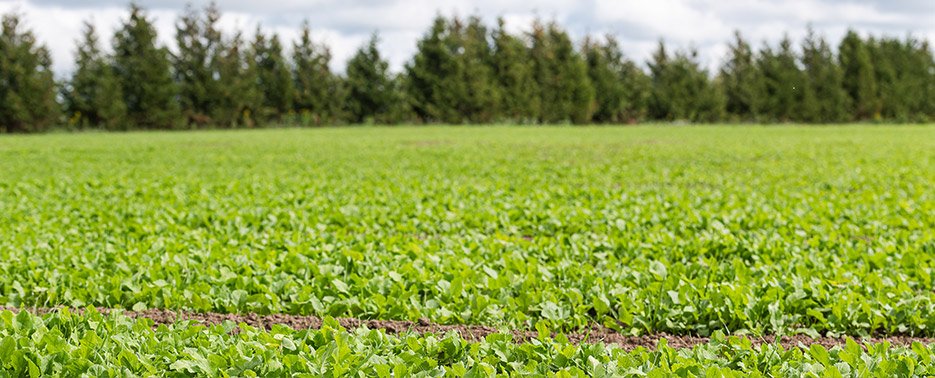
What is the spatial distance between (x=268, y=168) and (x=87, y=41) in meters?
30.8

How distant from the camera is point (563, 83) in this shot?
49.7 metres

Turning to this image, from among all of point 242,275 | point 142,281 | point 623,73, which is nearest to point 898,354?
point 242,275

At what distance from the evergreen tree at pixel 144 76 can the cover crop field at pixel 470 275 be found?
1206 inches

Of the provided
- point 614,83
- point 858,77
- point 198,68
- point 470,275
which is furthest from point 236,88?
point 470,275

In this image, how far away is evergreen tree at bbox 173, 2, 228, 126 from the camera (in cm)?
4431

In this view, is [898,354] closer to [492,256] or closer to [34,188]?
[492,256]

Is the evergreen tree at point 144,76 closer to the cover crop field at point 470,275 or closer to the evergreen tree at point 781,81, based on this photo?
the cover crop field at point 470,275

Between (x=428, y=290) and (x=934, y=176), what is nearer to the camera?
(x=428, y=290)

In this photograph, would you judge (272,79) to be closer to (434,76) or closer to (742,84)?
(434,76)

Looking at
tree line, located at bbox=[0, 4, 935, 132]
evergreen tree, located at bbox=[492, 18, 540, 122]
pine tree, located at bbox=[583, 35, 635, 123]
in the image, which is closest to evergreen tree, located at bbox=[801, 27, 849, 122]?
tree line, located at bbox=[0, 4, 935, 132]

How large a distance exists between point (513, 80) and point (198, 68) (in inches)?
691

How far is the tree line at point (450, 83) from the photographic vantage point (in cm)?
4109

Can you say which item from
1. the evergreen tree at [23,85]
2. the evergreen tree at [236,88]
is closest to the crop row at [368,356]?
the evergreen tree at [23,85]

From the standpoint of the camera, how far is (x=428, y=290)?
534 cm
